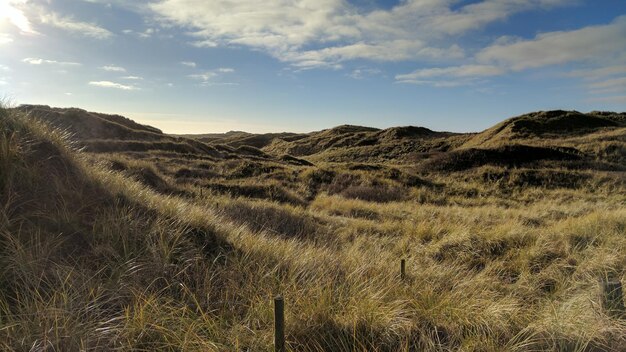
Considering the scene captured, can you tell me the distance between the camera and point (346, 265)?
225 inches

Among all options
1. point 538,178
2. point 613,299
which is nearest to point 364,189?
point 538,178

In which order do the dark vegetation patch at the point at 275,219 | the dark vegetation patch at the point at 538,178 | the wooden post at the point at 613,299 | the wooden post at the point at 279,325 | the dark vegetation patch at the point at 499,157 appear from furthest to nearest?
1. the dark vegetation patch at the point at 499,157
2. the dark vegetation patch at the point at 538,178
3. the dark vegetation patch at the point at 275,219
4. the wooden post at the point at 613,299
5. the wooden post at the point at 279,325

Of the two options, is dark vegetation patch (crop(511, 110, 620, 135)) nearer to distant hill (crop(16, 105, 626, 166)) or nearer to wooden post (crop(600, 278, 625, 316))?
distant hill (crop(16, 105, 626, 166))

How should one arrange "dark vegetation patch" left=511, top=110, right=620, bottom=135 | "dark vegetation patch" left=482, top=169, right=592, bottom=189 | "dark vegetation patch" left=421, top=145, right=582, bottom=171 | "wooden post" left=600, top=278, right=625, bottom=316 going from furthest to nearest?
"dark vegetation patch" left=511, top=110, right=620, bottom=135, "dark vegetation patch" left=421, top=145, right=582, bottom=171, "dark vegetation patch" left=482, top=169, right=592, bottom=189, "wooden post" left=600, top=278, right=625, bottom=316

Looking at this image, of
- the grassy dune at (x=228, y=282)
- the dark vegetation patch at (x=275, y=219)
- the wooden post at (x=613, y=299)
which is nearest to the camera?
the grassy dune at (x=228, y=282)

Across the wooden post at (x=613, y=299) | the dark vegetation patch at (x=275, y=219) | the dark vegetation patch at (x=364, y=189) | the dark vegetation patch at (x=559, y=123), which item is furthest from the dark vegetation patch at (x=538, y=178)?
the wooden post at (x=613, y=299)

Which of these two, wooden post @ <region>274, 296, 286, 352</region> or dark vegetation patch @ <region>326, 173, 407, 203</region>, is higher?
wooden post @ <region>274, 296, 286, 352</region>

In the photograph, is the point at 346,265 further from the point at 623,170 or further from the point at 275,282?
the point at 623,170

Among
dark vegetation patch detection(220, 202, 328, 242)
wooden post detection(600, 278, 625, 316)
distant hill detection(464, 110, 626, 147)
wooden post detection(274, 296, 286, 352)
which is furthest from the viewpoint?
distant hill detection(464, 110, 626, 147)

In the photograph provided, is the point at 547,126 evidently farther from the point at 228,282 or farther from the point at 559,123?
the point at 228,282

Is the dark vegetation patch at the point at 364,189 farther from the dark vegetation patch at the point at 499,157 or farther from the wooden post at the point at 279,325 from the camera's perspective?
the wooden post at the point at 279,325

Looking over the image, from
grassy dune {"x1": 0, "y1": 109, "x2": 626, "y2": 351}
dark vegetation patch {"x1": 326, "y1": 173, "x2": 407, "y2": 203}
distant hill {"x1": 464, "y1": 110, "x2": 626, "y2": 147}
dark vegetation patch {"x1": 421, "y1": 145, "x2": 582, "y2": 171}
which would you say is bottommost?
dark vegetation patch {"x1": 326, "y1": 173, "x2": 407, "y2": 203}

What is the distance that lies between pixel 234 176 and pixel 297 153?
41.4 m

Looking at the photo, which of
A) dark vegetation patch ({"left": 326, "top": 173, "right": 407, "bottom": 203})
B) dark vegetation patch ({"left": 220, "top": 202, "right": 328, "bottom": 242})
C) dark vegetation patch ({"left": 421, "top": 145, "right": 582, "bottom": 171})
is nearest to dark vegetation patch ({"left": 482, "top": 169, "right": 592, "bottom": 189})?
dark vegetation patch ({"left": 421, "top": 145, "right": 582, "bottom": 171})
